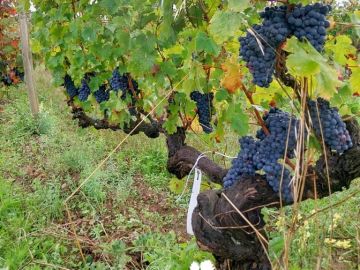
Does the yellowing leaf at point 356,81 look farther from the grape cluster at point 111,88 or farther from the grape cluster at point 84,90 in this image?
the grape cluster at point 84,90

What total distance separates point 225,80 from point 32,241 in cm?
218

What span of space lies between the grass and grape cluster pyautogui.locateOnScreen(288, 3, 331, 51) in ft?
3.18

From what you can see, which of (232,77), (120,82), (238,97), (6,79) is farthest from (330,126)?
(6,79)

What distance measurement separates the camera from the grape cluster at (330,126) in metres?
1.67

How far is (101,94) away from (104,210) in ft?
3.48

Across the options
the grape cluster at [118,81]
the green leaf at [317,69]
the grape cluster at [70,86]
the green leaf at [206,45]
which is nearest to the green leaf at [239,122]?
the green leaf at [206,45]

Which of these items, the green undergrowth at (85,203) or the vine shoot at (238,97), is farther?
the green undergrowth at (85,203)

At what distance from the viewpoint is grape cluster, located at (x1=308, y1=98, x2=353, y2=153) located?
1.67 meters

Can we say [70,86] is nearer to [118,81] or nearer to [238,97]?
[118,81]

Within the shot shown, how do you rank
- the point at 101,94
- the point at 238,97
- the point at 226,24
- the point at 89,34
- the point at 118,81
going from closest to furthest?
the point at 226,24
the point at 238,97
the point at 89,34
the point at 118,81
the point at 101,94

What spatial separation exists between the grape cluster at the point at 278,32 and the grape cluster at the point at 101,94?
7.61 ft

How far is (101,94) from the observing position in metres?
3.82

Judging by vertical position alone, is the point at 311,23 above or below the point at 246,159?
above

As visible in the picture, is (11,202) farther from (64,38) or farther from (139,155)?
(139,155)
